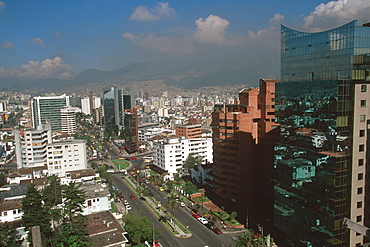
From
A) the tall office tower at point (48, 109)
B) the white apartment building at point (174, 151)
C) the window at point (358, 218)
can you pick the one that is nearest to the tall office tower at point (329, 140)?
the window at point (358, 218)

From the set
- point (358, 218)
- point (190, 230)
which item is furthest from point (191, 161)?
point (358, 218)

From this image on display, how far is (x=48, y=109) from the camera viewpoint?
7706 cm

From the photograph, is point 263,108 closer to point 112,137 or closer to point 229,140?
point 229,140

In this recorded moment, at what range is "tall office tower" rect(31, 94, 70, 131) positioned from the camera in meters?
76.1

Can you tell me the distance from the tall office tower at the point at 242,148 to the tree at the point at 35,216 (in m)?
16.0

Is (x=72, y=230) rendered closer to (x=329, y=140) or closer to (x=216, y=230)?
(x=216, y=230)

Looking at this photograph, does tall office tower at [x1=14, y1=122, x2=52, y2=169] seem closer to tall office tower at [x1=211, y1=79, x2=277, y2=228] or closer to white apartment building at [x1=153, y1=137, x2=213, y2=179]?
white apartment building at [x1=153, y1=137, x2=213, y2=179]

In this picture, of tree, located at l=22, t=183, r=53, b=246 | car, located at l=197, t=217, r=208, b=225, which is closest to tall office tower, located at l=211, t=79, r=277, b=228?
car, located at l=197, t=217, r=208, b=225

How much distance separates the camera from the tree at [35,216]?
64.5 feet

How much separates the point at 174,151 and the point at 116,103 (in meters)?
45.9

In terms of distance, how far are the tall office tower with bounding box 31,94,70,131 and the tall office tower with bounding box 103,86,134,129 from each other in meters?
12.4

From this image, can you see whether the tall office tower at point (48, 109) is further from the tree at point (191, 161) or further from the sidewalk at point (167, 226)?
the tree at point (191, 161)

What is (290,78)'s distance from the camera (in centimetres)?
2184

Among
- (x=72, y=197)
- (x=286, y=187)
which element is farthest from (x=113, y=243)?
(x=286, y=187)
